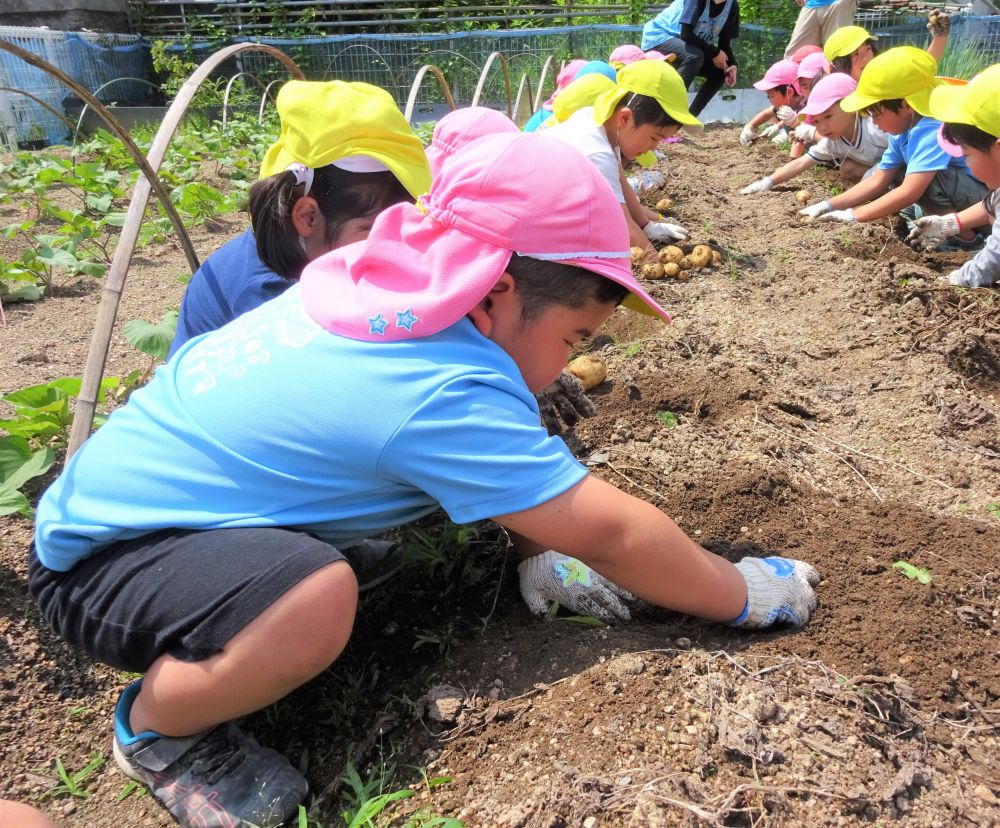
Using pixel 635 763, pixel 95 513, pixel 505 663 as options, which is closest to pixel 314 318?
pixel 95 513

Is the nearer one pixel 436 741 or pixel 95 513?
pixel 95 513

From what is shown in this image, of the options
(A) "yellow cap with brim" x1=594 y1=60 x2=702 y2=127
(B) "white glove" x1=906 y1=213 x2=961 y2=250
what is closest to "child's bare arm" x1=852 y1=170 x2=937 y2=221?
(B) "white glove" x1=906 y1=213 x2=961 y2=250

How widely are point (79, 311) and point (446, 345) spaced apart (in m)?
3.25

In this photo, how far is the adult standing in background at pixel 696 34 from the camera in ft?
23.0

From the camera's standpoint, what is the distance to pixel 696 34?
711 centimetres

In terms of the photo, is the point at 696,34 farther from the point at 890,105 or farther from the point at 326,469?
the point at 326,469

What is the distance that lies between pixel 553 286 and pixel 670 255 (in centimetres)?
285

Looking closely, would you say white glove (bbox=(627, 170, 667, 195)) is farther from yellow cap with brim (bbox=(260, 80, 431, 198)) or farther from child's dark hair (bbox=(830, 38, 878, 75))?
yellow cap with brim (bbox=(260, 80, 431, 198))


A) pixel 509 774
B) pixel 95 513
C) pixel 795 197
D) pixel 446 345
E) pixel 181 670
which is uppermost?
pixel 446 345

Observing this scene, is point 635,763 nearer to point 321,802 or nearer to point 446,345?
point 321,802

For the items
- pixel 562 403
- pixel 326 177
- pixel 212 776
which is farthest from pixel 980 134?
pixel 212 776

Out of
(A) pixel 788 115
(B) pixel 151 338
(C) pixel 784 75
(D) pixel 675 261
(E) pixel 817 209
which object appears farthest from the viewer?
(C) pixel 784 75

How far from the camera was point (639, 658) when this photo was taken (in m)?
1.51

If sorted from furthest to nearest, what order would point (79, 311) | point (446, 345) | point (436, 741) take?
point (79, 311), point (436, 741), point (446, 345)
